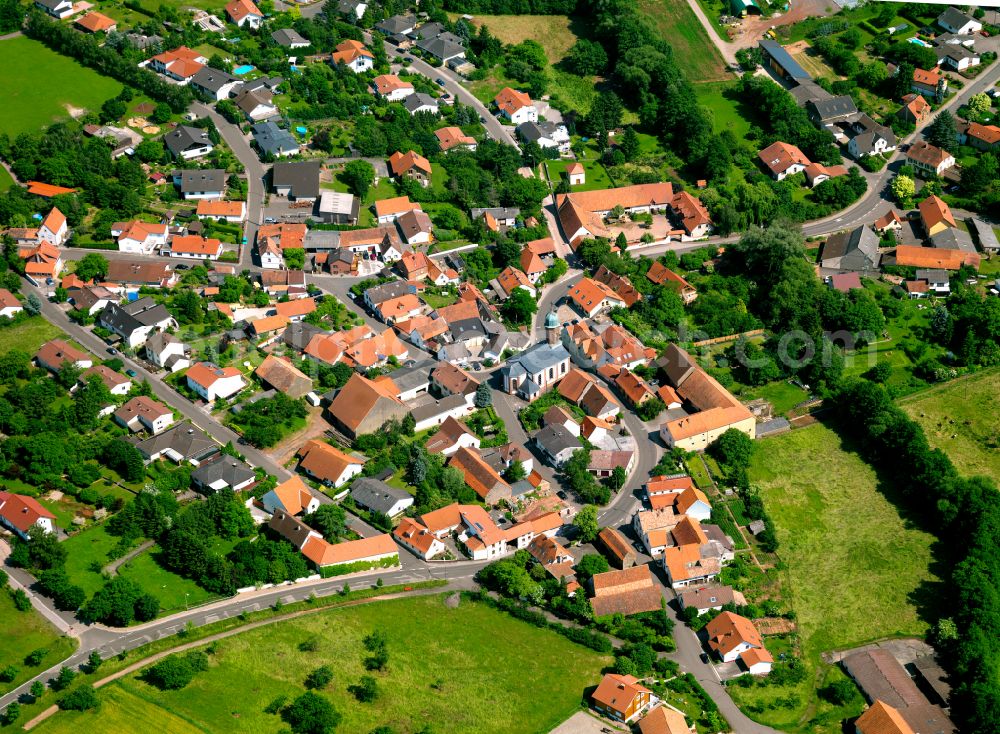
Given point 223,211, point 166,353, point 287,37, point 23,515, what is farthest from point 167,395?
point 287,37

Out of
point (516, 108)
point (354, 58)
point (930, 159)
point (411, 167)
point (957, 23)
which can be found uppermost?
point (957, 23)

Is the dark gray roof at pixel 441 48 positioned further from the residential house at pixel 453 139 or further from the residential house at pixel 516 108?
the residential house at pixel 453 139

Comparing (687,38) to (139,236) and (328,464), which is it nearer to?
(139,236)

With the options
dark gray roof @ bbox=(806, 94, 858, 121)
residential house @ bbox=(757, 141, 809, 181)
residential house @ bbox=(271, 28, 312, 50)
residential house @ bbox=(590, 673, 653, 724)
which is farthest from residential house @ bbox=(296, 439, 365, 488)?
dark gray roof @ bbox=(806, 94, 858, 121)

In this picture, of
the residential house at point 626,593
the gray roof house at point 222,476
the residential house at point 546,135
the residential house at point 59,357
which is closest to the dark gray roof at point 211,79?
the residential house at point 546,135

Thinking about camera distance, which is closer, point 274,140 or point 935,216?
point 935,216

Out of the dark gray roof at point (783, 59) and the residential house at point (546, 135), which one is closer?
the residential house at point (546, 135)
